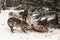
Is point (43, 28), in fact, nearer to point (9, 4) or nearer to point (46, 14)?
point (46, 14)

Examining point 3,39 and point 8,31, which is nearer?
point 3,39

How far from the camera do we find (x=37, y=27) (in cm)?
1112

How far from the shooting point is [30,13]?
12.1 meters

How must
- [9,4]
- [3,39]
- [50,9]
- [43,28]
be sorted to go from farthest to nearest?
[9,4]
[50,9]
[43,28]
[3,39]

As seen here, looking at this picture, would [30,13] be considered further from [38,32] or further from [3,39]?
[3,39]

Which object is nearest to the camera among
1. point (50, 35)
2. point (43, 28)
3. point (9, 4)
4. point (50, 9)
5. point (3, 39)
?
point (3, 39)

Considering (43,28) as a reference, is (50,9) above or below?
above

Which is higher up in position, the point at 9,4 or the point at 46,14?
the point at 46,14

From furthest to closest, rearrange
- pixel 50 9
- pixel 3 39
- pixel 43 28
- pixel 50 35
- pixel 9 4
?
pixel 9 4, pixel 50 9, pixel 43 28, pixel 50 35, pixel 3 39

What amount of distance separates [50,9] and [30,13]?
111cm

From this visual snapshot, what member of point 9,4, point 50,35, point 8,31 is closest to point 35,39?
point 50,35

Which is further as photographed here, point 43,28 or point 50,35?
point 43,28

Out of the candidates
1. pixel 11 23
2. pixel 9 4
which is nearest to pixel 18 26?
pixel 11 23

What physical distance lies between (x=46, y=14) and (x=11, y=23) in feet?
6.90
